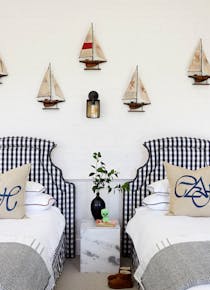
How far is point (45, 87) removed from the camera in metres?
3.35

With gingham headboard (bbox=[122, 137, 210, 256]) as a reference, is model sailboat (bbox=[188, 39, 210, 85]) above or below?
above

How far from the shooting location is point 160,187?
310 centimetres

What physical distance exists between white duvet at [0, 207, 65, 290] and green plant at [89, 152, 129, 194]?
439 mm

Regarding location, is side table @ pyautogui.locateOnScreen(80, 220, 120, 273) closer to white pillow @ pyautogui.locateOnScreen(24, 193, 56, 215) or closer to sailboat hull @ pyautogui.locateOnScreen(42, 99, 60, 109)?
white pillow @ pyautogui.locateOnScreen(24, 193, 56, 215)

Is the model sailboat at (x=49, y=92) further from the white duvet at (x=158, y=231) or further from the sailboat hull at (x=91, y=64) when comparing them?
the white duvet at (x=158, y=231)

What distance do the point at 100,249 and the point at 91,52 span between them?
5.37 ft

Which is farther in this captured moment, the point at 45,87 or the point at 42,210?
the point at 45,87

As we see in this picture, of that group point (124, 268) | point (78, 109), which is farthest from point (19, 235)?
point (78, 109)

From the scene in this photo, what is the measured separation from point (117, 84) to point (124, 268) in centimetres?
154

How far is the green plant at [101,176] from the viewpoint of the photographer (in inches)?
A: 127

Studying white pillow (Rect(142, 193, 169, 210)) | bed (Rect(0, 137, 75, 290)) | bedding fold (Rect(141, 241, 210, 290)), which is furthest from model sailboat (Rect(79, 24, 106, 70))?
bedding fold (Rect(141, 241, 210, 290))

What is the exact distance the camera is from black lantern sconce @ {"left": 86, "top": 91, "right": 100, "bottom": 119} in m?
3.31

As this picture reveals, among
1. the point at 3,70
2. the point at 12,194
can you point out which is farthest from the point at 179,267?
the point at 3,70

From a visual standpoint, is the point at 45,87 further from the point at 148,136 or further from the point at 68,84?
the point at 148,136
